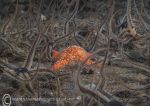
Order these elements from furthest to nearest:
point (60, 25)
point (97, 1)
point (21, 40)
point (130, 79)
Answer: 1. point (97, 1)
2. point (60, 25)
3. point (21, 40)
4. point (130, 79)

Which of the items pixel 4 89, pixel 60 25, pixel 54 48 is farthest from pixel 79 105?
pixel 60 25

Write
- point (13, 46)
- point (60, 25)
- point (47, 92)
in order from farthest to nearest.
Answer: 1. point (60, 25)
2. point (13, 46)
3. point (47, 92)

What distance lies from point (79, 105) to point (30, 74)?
55 cm

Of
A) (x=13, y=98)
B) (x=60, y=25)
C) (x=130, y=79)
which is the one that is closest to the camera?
(x=13, y=98)

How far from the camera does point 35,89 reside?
3.38 metres

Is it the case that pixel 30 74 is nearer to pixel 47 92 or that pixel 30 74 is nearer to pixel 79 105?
pixel 47 92

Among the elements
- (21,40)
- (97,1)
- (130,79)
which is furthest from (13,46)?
(97,1)

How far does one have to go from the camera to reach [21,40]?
5020 mm

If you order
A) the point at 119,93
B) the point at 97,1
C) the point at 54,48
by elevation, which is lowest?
the point at 119,93

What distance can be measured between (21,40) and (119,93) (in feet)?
5.92

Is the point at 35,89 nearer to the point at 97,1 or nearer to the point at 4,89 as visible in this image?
the point at 4,89

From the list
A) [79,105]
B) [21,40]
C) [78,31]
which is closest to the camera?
[79,105]

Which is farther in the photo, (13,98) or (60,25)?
(60,25)

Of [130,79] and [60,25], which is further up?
[60,25]
